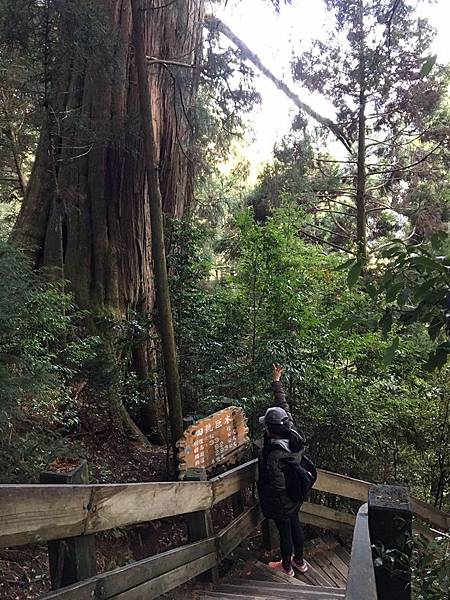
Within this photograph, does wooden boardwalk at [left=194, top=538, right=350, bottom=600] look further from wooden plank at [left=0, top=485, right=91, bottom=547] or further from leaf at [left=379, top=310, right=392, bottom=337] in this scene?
leaf at [left=379, top=310, right=392, bottom=337]

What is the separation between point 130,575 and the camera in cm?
254

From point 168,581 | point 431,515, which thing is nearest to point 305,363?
point 431,515

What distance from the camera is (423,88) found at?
10.3 meters

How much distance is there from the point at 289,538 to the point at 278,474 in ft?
2.21

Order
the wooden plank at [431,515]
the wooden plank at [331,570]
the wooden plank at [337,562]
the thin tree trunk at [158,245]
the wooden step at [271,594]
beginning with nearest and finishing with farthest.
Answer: the wooden step at [271,594], the wooden plank at [331,570], the wooden plank at [431,515], the wooden plank at [337,562], the thin tree trunk at [158,245]

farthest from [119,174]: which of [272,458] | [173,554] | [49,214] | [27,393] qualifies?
[173,554]

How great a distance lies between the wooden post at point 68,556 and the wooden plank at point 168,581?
319 millimetres

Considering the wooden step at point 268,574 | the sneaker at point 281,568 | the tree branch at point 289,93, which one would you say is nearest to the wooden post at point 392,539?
the wooden step at point 268,574

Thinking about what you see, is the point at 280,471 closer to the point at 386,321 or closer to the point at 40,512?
the point at 40,512

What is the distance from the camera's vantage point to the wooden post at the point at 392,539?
163 cm

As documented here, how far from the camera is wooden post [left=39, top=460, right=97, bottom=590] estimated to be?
2.15 m

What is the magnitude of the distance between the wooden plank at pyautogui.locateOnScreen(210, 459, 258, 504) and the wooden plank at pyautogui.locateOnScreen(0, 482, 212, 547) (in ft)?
A: 2.56

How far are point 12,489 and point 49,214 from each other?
6.94m

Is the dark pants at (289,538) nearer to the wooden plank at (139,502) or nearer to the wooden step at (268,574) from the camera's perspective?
the wooden step at (268,574)
